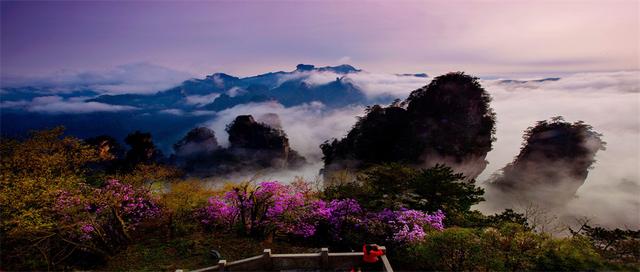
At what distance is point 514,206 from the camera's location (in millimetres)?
46250

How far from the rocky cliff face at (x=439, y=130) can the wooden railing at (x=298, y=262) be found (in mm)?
25464

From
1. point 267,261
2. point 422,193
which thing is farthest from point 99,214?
point 422,193

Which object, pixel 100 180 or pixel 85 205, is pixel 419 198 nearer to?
pixel 85 205

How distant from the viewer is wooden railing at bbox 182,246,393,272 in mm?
14164

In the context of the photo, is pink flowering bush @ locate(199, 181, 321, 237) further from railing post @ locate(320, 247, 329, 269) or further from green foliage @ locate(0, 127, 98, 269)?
green foliage @ locate(0, 127, 98, 269)

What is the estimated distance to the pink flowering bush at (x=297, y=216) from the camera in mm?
18750

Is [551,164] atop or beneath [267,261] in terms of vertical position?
beneath

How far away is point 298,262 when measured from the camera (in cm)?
1431

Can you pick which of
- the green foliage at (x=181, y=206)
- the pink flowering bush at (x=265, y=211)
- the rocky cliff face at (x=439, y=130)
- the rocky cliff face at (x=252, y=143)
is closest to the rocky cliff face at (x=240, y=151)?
the rocky cliff face at (x=252, y=143)

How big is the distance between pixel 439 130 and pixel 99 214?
3400cm

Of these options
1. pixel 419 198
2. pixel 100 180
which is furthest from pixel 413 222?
pixel 100 180

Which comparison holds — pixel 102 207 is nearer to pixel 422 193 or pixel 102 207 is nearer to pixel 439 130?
pixel 422 193

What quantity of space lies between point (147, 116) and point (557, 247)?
209 metres

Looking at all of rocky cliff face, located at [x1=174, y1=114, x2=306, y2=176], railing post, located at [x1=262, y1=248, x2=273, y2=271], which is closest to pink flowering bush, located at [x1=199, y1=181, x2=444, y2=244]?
railing post, located at [x1=262, y1=248, x2=273, y2=271]
